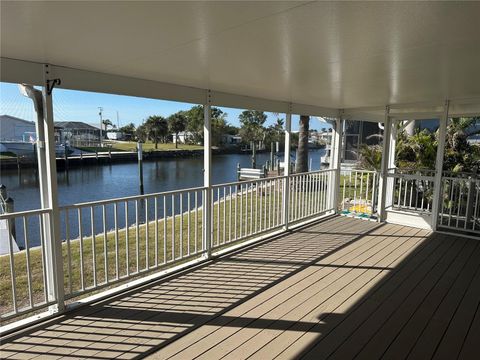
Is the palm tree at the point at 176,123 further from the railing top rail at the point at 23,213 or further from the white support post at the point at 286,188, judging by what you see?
the railing top rail at the point at 23,213

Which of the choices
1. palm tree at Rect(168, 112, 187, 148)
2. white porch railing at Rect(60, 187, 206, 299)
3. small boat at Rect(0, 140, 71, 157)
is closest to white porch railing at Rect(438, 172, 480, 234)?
white porch railing at Rect(60, 187, 206, 299)

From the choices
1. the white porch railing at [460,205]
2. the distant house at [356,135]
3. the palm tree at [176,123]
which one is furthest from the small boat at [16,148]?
the white porch railing at [460,205]

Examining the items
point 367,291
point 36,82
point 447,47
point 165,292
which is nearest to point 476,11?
point 447,47

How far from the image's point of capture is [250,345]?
2277 millimetres

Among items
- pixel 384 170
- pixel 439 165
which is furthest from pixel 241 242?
pixel 439 165

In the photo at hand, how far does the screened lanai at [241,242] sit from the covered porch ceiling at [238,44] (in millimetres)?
13

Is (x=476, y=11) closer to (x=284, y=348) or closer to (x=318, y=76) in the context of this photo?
(x=318, y=76)

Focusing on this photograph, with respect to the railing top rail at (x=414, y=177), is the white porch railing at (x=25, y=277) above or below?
below

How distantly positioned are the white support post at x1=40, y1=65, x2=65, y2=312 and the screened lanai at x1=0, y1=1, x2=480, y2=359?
0.04ft

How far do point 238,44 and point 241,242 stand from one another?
3099 mm

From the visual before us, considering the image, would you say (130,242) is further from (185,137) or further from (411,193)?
(185,137)

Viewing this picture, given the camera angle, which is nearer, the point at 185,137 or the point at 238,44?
the point at 238,44

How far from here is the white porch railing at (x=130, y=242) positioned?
8.77 ft

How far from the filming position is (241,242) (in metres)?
4.55
